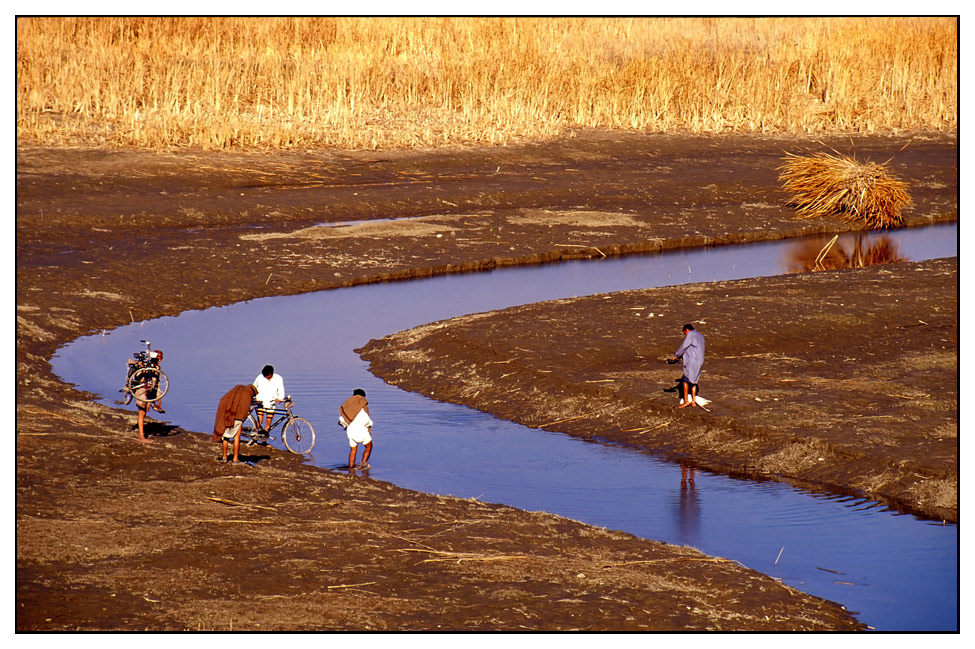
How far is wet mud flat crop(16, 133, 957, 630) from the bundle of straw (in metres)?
0.94

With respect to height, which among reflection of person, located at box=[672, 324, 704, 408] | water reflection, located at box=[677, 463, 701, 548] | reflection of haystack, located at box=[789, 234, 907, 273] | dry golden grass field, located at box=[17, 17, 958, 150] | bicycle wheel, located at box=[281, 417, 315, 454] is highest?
dry golden grass field, located at box=[17, 17, 958, 150]

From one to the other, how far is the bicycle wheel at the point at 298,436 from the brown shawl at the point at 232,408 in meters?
1.37

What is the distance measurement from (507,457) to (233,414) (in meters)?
3.57

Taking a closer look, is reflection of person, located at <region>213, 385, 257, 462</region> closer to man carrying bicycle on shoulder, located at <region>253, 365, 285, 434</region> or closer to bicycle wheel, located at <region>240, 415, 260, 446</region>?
bicycle wheel, located at <region>240, 415, 260, 446</region>

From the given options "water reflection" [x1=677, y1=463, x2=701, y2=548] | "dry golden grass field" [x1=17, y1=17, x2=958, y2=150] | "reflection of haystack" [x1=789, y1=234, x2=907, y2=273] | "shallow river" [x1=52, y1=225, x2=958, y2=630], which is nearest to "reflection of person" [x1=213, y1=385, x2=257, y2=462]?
"shallow river" [x1=52, y1=225, x2=958, y2=630]

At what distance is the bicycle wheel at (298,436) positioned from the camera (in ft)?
51.0

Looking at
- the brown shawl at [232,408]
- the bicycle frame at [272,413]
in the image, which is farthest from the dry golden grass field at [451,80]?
the brown shawl at [232,408]

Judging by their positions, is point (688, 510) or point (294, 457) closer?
point (688, 510)

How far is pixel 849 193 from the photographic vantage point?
32281 millimetres

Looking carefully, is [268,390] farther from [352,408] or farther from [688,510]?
[688,510]

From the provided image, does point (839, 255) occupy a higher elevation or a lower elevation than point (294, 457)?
higher

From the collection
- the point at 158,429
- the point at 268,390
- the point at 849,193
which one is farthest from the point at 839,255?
the point at 158,429

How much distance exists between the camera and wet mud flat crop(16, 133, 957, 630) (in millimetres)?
10352

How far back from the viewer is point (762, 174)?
35.2 m
